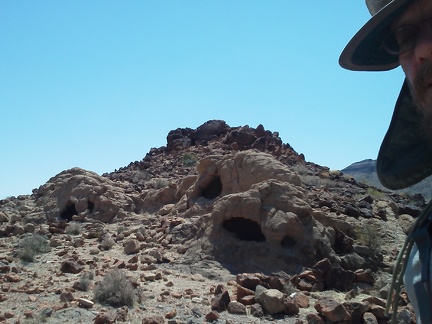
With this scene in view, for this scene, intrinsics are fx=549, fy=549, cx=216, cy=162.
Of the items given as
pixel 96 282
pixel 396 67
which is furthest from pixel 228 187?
pixel 396 67

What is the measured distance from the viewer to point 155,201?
53.9ft

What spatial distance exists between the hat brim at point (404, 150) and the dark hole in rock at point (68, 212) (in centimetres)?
1543

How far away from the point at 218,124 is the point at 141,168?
6176 millimetres

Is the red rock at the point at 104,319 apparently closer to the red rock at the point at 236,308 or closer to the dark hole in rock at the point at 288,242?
the red rock at the point at 236,308

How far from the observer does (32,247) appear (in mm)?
11711

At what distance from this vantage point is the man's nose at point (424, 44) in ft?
5.55

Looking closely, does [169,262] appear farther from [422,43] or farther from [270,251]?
[422,43]

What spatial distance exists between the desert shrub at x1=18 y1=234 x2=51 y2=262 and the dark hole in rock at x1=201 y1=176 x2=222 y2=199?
4068mm

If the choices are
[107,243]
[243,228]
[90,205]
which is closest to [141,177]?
[90,205]

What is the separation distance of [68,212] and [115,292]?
9764 mm

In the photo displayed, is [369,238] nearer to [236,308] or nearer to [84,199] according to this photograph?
[236,308]

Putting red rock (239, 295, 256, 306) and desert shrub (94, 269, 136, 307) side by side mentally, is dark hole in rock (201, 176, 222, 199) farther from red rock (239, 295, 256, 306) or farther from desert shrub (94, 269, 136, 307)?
desert shrub (94, 269, 136, 307)

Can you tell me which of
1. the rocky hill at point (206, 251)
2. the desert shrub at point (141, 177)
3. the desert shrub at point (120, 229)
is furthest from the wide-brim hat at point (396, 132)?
the desert shrub at point (141, 177)

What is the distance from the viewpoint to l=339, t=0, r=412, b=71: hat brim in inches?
73.8
